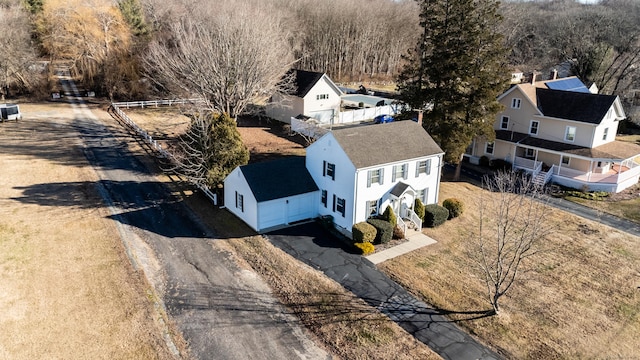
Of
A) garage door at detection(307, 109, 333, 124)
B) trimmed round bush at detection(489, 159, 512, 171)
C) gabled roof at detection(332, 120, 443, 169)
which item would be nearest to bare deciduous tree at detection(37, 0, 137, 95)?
garage door at detection(307, 109, 333, 124)

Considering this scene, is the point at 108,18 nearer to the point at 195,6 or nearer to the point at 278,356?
the point at 195,6

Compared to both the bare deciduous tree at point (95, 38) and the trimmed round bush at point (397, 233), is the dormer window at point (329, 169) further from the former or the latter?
the bare deciduous tree at point (95, 38)

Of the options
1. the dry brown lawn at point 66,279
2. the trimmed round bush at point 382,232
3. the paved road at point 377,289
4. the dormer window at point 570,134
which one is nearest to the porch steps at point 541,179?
the dormer window at point 570,134

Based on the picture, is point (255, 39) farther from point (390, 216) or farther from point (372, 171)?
point (390, 216)

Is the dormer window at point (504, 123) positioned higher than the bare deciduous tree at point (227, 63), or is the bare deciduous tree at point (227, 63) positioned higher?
the bare deciduous tree at point (227, 63)

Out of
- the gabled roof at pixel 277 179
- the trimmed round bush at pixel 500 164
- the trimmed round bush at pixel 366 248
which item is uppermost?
the gabled roof at pixel 277 179

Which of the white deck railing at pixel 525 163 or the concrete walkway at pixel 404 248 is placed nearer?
the concrete walkway at pixel 404 248

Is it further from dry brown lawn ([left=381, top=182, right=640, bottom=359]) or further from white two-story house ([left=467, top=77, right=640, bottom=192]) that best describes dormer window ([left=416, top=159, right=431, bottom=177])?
white two-story house ([left=467, top=77, right=640, bottom=192])
